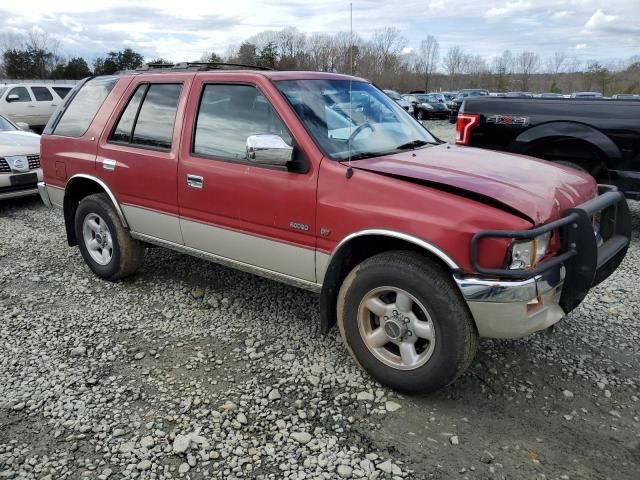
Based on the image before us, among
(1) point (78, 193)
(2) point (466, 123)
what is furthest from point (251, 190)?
(2) point (466, 123)

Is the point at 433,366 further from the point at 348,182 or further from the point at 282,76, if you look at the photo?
the point at 282,76

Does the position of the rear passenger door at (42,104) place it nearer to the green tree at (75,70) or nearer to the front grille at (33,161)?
the front grille at (33,161)

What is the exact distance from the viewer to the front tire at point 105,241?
461 centimetres

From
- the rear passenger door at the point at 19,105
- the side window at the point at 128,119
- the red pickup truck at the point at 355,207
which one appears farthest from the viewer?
the rear passenger door at the point at 19,105

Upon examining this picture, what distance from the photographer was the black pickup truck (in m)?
5.84

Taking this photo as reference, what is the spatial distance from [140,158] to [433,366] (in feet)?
9.07

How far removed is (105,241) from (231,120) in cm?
195

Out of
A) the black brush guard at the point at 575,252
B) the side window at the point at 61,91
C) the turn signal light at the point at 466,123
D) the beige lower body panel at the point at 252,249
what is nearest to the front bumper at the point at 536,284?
the black brush guard at the point at 575,252

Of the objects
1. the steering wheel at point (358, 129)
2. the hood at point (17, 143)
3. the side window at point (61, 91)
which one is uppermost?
the side window at point (61, 91)

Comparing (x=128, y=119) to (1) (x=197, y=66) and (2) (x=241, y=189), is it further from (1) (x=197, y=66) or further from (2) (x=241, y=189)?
(2) (x=241, y=189)

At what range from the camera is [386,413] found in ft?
9.81

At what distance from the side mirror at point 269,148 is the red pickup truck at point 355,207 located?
0.01 meters

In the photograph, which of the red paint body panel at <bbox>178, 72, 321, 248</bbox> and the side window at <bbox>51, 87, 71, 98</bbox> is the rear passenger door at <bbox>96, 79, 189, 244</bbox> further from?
the side window at <bbox>51, 87, 71, 98</bbox>

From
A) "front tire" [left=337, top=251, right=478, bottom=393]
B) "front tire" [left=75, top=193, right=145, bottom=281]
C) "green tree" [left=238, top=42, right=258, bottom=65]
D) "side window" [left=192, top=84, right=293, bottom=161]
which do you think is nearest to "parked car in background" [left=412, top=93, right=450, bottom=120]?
"green tree" [left=238, top=42, right=258, bottom=65]
